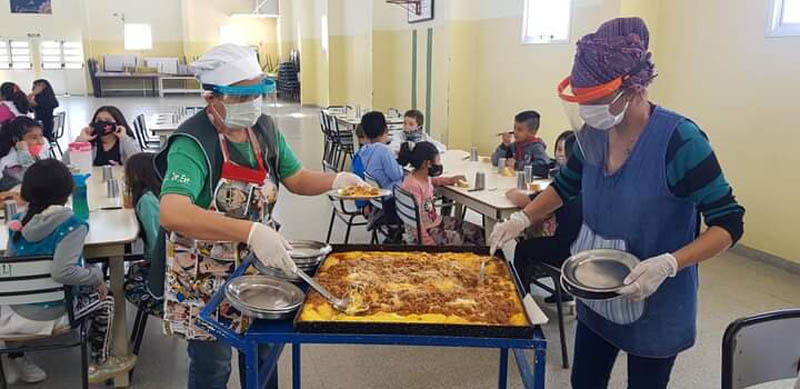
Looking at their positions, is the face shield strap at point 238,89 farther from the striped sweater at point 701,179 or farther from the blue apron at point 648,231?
the striped sweater at point 701,179

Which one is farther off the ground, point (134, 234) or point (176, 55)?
point (176, 55)

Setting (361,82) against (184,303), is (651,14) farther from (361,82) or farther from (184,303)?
(361,82)

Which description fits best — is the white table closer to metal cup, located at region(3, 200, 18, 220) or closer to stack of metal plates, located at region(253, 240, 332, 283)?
stack of metal plates, located at region(253, 240, 332, 283)

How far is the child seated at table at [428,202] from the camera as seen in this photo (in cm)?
336

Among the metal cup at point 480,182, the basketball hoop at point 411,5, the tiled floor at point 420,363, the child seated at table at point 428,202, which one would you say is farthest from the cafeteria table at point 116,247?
the basketball hoop at point 411,5

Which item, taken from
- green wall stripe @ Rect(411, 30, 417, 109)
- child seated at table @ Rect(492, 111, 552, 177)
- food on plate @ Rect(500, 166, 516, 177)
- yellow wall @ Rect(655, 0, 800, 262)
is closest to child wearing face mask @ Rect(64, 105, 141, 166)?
food on plate @ Rect(500, 166, 516, 177)

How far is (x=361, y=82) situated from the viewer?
11203 mm

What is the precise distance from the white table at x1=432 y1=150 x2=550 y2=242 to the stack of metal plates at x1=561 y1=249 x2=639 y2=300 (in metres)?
1.51

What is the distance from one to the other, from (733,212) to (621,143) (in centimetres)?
29

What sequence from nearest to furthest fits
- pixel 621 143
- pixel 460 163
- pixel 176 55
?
pixel 621 143 → pixel 460 163 → pixel 176 55

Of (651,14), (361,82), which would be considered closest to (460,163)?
(651,14)

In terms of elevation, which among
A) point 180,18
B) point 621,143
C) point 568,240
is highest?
point 180,18

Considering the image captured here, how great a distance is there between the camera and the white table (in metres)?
3.09

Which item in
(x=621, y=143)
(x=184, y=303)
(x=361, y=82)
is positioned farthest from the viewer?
(x=361, y=82)
